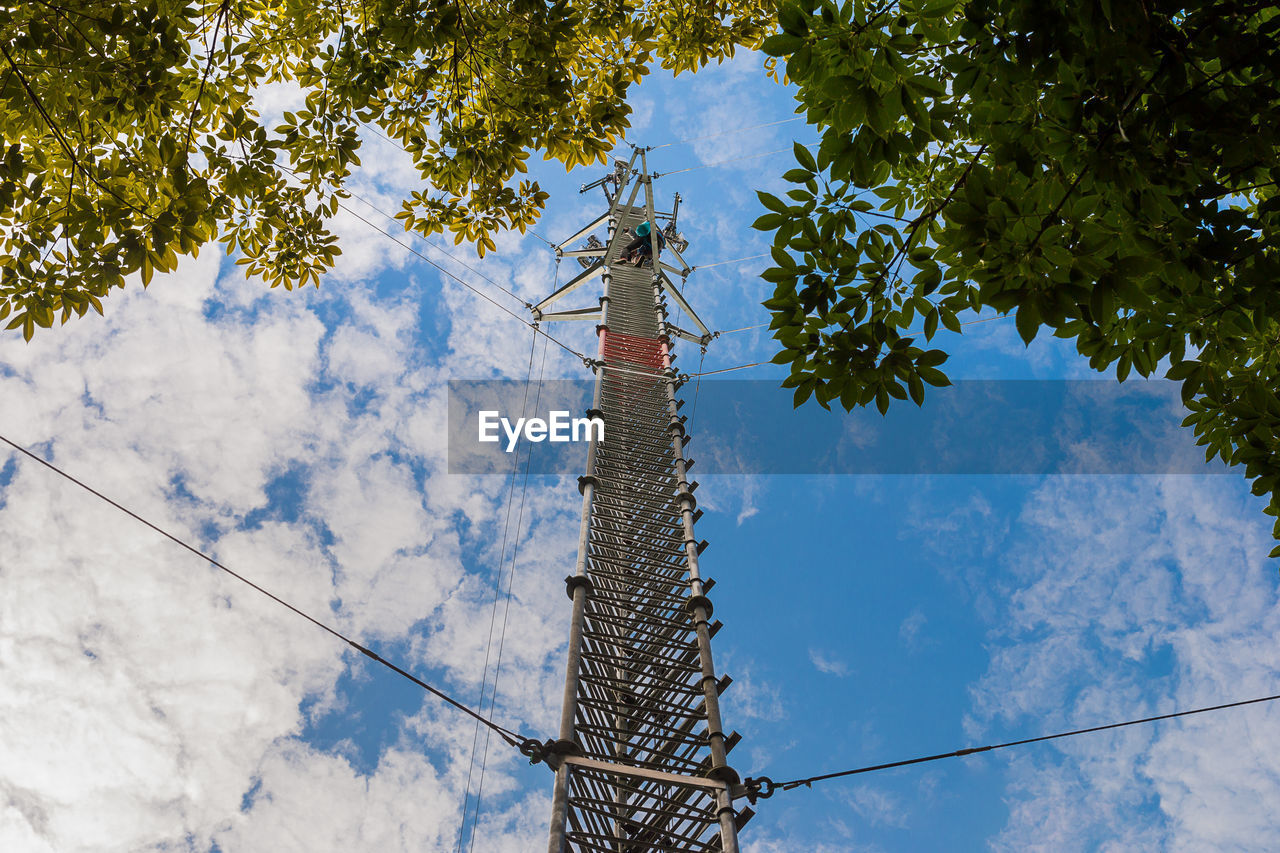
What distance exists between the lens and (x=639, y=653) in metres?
7.54

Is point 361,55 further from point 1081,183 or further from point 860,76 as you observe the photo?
point 1081,183

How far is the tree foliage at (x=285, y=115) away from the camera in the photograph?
3557mm

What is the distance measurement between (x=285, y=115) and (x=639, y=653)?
222 inches

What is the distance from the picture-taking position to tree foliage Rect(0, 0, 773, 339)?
356 centimetres

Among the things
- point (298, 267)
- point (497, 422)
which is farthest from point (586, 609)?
point (497, 422)

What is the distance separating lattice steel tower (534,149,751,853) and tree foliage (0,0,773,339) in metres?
4.16

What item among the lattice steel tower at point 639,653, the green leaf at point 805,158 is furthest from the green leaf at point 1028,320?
the lattice steel tower at point 639,653

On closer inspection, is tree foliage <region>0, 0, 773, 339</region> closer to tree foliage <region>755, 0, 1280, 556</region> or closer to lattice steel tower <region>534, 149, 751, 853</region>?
tree foliage <region>755, 0, 1280, 556</region>

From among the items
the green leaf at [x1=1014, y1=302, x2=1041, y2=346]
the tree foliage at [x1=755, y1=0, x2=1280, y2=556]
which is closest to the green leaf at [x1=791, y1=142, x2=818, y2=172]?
the tree foliage at [x1=755, y1=0, x2=1280, y2=556]

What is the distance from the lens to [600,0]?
5.29m

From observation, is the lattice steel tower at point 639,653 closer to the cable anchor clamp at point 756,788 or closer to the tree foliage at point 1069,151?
the cable anchor clamp at point 756,788

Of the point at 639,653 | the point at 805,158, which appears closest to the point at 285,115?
the point at 805,158

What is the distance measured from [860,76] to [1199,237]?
4.25ft

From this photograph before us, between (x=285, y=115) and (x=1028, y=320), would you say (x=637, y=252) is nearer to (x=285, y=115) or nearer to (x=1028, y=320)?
(x=285, y=115)
